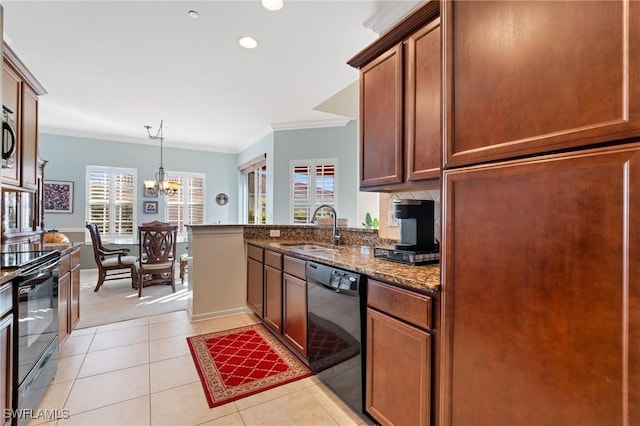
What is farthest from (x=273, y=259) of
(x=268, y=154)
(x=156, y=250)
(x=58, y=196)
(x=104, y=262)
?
(x=58, y=196)

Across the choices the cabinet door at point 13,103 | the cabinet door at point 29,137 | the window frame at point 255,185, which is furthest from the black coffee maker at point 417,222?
the window frame at point 255,185

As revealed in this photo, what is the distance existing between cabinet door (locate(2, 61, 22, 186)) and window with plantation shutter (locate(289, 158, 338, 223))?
3.94 meters

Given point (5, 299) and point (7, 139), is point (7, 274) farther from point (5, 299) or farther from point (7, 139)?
point (7, 139)

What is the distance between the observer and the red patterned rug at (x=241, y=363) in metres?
2.04

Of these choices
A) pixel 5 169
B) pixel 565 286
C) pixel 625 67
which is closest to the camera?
pixel 625 67

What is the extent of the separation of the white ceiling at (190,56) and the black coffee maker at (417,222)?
157 cm

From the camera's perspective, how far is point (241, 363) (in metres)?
2.38

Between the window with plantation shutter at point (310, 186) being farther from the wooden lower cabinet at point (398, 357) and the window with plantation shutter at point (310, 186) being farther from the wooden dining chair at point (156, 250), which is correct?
the wooden lower cabinet at point (398, 357)

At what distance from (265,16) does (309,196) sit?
352 centimetres

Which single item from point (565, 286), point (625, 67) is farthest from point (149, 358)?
point (625, 67)

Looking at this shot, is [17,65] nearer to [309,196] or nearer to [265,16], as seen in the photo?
[265,16]

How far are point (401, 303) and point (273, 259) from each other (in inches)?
63.2

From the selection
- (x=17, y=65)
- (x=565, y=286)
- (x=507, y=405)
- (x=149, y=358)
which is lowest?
(x=149, y=358)

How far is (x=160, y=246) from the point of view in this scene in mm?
4480
